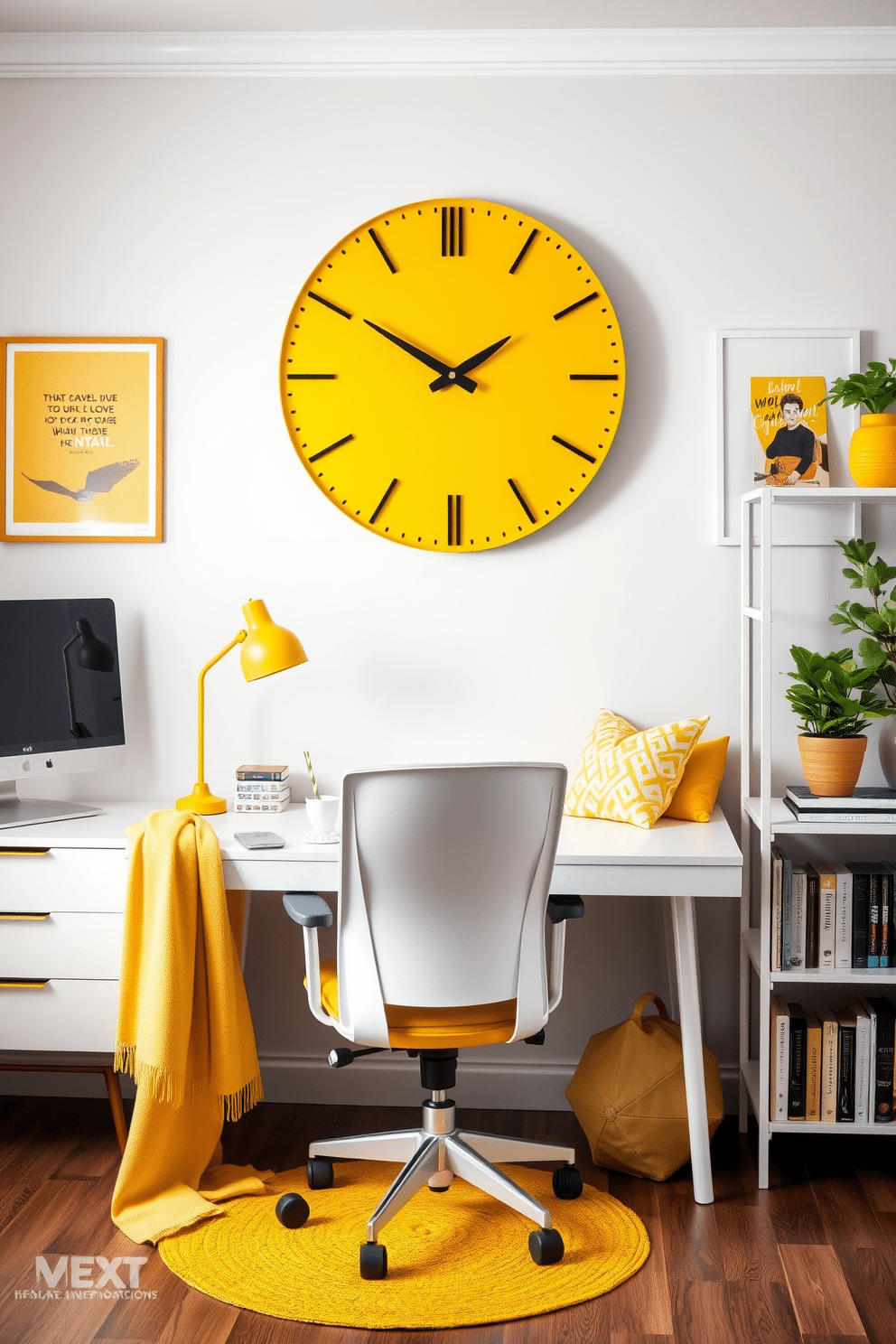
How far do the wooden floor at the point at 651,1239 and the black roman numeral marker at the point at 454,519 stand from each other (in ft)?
4.69

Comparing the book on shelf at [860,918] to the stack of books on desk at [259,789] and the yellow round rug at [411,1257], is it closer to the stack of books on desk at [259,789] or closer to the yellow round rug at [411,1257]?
the yellow round rug at [411,1257]

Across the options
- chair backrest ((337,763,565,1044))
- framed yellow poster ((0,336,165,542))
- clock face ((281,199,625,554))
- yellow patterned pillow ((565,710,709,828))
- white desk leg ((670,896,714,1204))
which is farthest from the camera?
framed yellow poster ((0,336,165,542))

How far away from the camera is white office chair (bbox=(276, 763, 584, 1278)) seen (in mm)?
1917

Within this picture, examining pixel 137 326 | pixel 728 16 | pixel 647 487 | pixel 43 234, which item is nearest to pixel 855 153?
pixel 728 16

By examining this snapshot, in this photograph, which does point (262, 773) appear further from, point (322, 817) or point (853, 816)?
point (853, 816)

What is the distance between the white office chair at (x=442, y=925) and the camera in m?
1.92

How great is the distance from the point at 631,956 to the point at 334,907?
762 mm

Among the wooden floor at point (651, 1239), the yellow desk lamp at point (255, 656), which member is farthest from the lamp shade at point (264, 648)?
the wooden floor at point (651, 1239)

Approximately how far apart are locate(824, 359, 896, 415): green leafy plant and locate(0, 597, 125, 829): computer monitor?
5.87 ft

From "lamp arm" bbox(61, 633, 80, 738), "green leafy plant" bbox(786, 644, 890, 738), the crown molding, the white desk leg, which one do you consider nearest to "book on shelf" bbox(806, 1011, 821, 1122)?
the white desk leg

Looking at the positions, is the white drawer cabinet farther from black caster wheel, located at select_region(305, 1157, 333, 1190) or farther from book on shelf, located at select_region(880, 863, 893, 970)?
book on shelf, located at select_region(880, 863, 893, 970)

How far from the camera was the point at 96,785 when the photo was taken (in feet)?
9.61

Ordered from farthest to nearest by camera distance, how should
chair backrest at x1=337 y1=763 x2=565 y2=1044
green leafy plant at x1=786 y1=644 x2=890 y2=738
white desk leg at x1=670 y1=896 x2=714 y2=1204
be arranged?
green leafy plant at x1=786 y1=644 x2=890 y2=738, white desk leg at x1=670 y1=896 x2=714 y2=1204, chair backrest at x1=337 y1=763 x2=565 y2=1044

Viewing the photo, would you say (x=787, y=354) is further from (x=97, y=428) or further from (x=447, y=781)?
(x=97, y=428)
